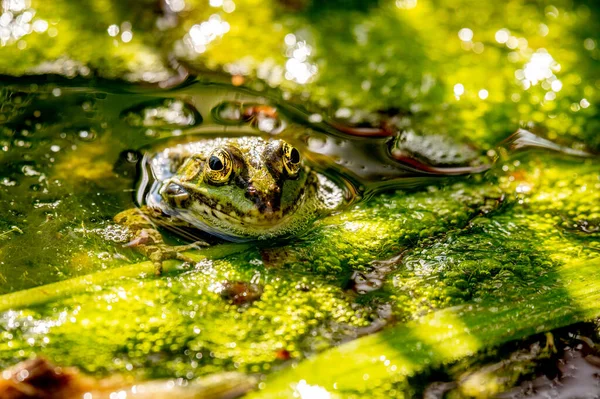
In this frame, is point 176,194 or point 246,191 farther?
point 176,194

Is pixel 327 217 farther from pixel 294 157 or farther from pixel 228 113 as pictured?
pixel 228 113

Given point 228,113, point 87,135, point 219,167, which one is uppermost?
point 219,167

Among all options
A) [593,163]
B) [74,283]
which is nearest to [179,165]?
[74,283]

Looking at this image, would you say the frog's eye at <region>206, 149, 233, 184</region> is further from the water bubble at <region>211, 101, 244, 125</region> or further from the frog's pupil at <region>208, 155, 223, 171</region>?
the water bubble at <region>211, 101, 244, 125</region>

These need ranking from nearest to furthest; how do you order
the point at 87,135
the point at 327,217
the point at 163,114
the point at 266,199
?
A: the point at 266,199
the point at 327,217
the point at 87,135
the point at 163,114

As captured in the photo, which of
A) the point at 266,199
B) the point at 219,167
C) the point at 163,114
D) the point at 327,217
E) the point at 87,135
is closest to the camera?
the point at 266,199

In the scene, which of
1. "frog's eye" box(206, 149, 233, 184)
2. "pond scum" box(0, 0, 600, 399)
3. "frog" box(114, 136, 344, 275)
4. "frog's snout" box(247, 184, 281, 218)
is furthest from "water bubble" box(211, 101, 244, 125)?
"frog's snout" box(247, 184, 281, 218)

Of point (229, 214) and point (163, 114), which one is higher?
point (229, 214)

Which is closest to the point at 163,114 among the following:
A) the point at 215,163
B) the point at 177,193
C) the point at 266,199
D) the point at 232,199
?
the point at 177,193
